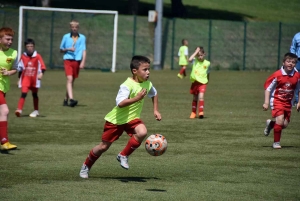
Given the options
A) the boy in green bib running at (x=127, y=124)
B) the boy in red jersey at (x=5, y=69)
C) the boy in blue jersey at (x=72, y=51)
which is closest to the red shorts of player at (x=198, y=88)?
the boy in blue jersey at (x=72, y=51)

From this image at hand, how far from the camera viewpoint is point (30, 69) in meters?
16.6

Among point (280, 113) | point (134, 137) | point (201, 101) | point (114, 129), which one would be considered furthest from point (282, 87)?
point (201, 101)

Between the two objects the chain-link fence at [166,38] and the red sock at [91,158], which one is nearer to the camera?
the red sock at [91,158]

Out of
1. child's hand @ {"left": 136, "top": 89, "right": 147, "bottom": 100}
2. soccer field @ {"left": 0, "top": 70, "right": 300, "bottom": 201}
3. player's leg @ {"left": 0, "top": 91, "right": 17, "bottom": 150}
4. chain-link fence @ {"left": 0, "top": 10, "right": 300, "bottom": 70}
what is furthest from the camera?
chain-link fence @ {"left": 0, "top": 10, "right": 300, "bottom": 70}

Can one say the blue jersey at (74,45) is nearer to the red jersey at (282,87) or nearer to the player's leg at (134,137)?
the red jersey at (282,87)

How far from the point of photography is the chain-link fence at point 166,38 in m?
38.0

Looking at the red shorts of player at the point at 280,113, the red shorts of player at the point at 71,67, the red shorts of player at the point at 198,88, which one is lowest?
the red shorts of player at the point at 280,113

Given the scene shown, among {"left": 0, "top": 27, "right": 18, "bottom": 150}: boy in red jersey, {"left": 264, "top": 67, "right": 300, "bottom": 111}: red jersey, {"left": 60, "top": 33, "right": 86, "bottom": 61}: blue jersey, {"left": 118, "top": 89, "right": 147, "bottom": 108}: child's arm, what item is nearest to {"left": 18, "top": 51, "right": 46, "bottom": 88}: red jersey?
{"left": 60, "top": 33, "right": 86, "bottom": 61}: blue jersey

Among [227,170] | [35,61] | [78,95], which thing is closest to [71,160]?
[227,170]

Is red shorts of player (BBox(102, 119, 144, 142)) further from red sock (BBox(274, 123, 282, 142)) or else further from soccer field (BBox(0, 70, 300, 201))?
red sock (BBox(274, 123, 282, 142))

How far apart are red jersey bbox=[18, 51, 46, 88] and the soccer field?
823 millimetres

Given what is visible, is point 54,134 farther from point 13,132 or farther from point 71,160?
point 71,160

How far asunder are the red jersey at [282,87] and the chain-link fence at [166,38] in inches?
1013

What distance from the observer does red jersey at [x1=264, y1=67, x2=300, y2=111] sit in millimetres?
11789
